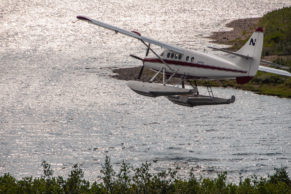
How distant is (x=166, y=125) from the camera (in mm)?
81062

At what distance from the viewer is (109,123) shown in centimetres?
8138

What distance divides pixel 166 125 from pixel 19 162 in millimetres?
21589

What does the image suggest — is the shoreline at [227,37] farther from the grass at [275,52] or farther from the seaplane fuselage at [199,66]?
the seaplane fuselage at [199,66]

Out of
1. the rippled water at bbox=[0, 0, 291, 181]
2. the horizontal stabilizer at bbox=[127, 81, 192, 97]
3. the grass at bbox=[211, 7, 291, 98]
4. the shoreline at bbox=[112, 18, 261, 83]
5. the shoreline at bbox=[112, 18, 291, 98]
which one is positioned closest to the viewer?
the horizontal stabilizer at bbox=[127, 81, 192, 97]

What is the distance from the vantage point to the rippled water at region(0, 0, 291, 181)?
67812 millimetres

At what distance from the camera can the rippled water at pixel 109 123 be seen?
67.8 m

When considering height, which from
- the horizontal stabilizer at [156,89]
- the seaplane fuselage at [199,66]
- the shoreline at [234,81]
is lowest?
the horizontal stabilizer at [156,89]

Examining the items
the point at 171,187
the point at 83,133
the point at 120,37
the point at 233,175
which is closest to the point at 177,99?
the point at 171,187

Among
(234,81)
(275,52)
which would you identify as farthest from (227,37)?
(234,81)

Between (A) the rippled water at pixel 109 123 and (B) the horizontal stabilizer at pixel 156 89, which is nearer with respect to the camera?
(B) the horizontal stabilizer at pixel 156 89

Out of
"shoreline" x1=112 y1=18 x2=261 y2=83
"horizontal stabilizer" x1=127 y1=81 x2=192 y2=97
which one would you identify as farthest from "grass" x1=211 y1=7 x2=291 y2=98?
"horizontal stabilizer" x1=127 y1=81 x2=192 y2=97

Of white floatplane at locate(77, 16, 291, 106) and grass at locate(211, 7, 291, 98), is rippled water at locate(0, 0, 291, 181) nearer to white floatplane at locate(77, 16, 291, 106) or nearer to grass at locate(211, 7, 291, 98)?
grass at locate(211, 7, 291, 98)

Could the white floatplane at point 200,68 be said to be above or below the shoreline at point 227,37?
below

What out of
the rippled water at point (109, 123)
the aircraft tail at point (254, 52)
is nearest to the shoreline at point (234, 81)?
the rippled water at point (109, 123)
